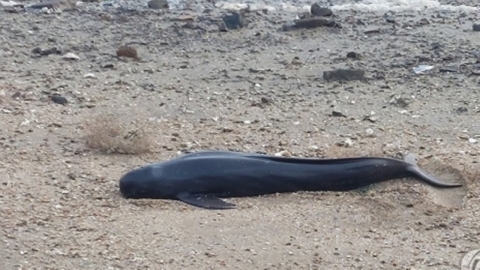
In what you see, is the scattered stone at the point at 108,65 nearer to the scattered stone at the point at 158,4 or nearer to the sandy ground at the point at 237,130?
the sandy ground at the point at 237,130

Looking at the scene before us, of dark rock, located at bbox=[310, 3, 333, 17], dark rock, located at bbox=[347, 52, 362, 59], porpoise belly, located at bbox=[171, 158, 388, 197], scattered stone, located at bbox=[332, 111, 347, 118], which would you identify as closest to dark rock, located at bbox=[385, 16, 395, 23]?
dark rock, located at bbox=[310, 3, 333, 17]

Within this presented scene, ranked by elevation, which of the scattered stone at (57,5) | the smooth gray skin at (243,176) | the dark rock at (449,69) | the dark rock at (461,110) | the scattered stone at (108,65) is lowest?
the scattered stone at (57,5)

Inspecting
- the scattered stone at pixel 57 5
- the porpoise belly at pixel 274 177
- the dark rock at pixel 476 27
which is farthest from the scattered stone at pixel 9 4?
the porpoise belly at pixel 274 177

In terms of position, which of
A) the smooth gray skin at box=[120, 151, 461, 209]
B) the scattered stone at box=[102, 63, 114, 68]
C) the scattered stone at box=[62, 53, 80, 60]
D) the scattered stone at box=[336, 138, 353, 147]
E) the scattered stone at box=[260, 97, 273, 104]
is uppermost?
the smooth gray skin at box=[120, 151, 461, 209]

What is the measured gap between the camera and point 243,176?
6574 millimetres

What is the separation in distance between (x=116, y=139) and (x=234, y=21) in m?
4.98

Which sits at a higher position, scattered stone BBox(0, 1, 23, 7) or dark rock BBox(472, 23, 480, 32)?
dark rock BBox(472, 23, 480, 32)

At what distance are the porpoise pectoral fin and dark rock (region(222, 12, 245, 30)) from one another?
5.78m

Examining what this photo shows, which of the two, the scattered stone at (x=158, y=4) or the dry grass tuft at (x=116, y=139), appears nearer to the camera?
the dry grass tuft at (x=116, y=139)

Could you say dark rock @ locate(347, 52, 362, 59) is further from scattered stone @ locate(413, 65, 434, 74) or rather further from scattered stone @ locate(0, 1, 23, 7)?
scattered stone @ locate(0, 1, 23, 7)

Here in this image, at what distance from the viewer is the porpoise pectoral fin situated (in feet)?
20.9

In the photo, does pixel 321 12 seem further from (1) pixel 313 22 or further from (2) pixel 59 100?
(2) pixel 59 100

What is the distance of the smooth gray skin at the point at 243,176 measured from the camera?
21.3ft

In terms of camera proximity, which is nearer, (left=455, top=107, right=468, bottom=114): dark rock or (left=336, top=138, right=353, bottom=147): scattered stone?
(left=336, top=138, right=353, bottom=147): scattered stone
